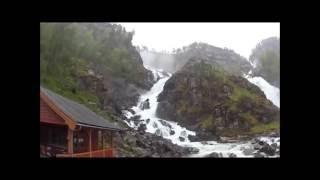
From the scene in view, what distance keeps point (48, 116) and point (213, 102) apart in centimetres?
223

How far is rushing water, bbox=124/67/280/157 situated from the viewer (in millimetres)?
7594

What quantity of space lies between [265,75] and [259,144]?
3.12ft

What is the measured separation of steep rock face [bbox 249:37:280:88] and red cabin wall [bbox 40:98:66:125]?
2.73m

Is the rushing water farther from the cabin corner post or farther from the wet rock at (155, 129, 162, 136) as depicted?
the cabin corner post

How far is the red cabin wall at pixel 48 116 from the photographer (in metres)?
7.43

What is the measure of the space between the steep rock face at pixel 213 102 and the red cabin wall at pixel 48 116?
1.34 m

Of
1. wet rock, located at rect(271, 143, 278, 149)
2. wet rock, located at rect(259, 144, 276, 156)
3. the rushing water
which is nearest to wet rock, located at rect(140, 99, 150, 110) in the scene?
the rushing water

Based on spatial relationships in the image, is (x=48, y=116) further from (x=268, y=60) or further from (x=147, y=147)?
(x=268, y=60)

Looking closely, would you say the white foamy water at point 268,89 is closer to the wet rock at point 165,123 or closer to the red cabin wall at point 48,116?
the wet rock at point 165,123

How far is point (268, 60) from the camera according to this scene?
768 cm

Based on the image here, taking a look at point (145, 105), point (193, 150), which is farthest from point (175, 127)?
point (145, 105)

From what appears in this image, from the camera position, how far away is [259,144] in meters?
7.59

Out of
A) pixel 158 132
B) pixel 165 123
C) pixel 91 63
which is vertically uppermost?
pixel 91 63
